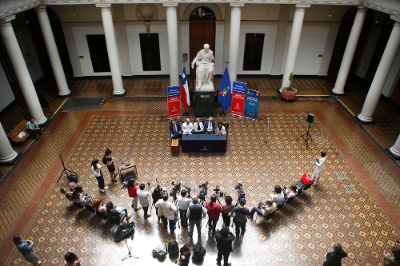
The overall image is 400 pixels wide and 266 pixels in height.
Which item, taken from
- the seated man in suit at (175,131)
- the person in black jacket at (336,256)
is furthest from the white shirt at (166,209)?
the seated man in suit at (175,131)

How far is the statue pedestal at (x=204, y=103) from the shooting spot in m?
12.2

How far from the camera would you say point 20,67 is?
10.6 meters

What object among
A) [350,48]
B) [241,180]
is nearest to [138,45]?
[241,180]

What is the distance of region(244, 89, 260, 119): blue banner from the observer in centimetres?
1199

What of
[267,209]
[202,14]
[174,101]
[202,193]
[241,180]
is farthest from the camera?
[202,14]

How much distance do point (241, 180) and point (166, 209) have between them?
126 inches

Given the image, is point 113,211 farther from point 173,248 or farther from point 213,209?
point 213,209

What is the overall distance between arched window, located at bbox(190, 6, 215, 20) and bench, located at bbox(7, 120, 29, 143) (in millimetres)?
8925

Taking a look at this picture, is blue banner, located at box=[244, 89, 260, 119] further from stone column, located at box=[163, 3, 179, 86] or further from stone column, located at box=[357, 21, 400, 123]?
stone column, located at box=[357, 21, 400, 123]

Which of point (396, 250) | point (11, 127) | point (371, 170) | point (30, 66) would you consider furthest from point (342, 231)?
point (30, 66)

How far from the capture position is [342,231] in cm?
772

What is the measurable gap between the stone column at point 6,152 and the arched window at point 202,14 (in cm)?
956

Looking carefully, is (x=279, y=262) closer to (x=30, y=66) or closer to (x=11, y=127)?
(x=11, y=127)

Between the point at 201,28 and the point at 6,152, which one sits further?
the point at 201,28
